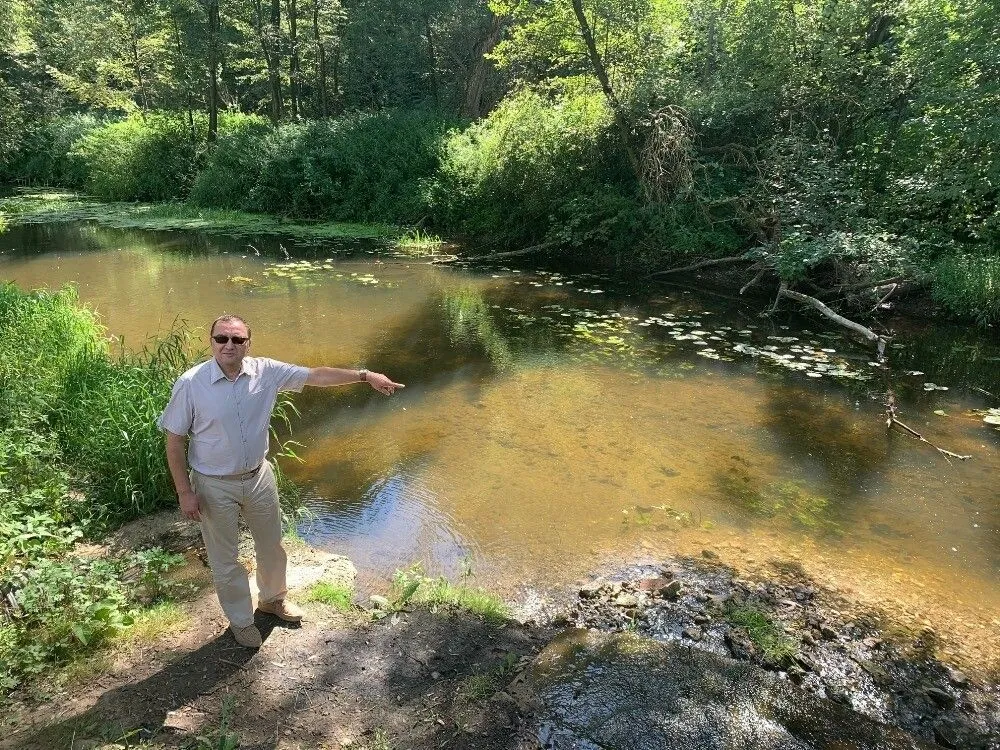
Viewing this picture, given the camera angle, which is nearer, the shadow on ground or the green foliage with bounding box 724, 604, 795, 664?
the shadow on ground

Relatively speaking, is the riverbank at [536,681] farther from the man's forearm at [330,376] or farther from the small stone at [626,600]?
the man's forearm at [330,376]

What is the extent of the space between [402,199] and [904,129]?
41.4 feet

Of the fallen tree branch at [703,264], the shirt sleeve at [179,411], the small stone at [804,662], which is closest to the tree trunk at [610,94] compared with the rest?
the fallen tree branch at [703,264]

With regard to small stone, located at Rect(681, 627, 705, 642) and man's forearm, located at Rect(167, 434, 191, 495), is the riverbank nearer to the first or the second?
small stone, located at Rect(681, 627, 705, 642)

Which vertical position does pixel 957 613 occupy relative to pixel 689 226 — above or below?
below

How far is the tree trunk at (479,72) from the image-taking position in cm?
2636

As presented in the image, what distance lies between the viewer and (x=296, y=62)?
24.5m

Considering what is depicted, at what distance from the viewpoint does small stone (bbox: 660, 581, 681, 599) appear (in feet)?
14.4

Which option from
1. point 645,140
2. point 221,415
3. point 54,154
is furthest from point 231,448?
point 54,154

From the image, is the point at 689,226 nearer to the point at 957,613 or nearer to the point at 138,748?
the point at 957,613

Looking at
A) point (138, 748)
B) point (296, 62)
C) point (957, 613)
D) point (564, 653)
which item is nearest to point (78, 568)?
point (138, 748)

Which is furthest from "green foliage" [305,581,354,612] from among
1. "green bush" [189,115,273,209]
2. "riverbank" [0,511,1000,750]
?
"green bush" [189,115,273,209]

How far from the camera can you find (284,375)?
3541 mm

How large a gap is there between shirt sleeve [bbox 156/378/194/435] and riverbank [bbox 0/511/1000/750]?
3.97 ft
